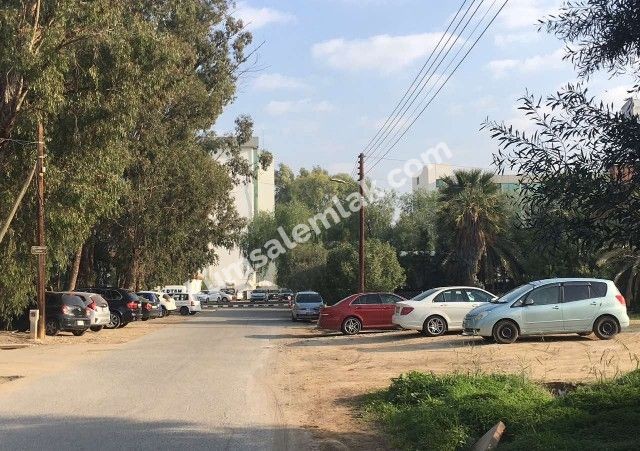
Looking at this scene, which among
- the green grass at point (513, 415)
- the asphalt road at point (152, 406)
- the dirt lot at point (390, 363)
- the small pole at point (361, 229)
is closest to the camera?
the green grass at point (513, 415)

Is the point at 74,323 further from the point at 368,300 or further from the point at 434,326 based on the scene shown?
the point at 434,326

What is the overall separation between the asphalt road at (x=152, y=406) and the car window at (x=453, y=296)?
247 inches

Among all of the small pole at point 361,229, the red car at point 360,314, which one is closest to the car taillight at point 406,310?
the red car at point 360,314

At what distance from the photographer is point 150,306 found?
40.7 meters

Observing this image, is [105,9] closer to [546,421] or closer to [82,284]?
[546,421]

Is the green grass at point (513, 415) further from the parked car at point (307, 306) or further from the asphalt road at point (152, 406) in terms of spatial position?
the parked car at point (307, 306)

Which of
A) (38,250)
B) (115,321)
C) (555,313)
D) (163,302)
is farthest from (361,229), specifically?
(163,302)

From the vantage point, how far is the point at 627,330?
2234 centimetres

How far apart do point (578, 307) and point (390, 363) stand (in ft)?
19.3

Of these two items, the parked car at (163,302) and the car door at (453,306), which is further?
the parked car at (163,302)

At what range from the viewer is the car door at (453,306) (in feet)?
74.8

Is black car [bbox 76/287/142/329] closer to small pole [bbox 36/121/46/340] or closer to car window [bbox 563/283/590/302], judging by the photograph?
small pole [bbox 36/121/46/340]

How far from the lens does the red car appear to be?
85.9 feet

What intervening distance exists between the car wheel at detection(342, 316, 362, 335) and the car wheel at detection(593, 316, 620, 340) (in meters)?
9.02
